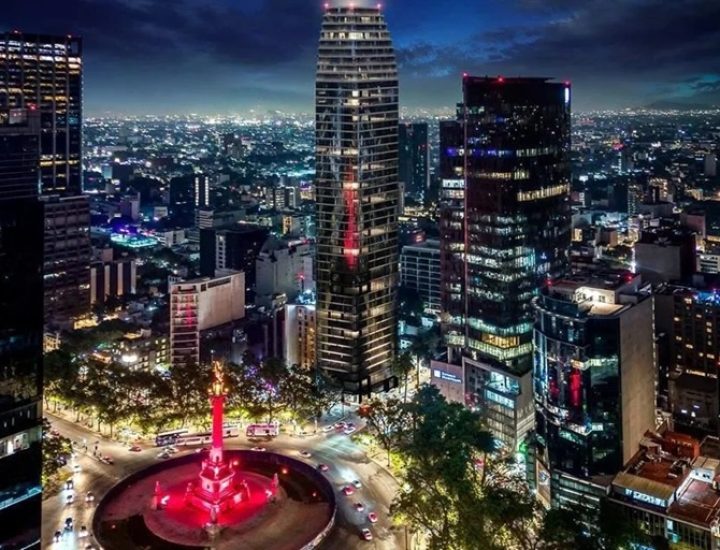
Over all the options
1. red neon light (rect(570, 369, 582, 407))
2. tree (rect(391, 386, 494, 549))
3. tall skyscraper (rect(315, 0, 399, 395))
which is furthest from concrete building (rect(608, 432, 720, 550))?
tall skyscraper (rect(315, 0, 399, 395))

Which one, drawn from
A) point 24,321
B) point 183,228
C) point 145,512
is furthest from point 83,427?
point 183,228

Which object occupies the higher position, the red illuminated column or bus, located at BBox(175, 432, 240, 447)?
the red illuminated column

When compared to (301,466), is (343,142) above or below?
above

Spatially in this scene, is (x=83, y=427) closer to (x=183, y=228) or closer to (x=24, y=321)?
(x=24, y=321)

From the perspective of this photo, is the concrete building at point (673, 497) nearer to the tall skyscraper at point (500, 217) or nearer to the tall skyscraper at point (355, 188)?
the tall skyscraper at point (500, 217)

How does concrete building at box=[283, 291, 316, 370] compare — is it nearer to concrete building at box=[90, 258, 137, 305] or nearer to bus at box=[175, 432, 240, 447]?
bus at box=[175, 432, 240, 447]

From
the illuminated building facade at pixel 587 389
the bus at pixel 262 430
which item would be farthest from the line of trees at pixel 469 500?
the bus at pixel 262 430
